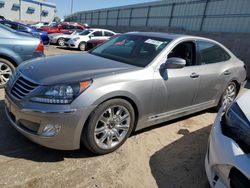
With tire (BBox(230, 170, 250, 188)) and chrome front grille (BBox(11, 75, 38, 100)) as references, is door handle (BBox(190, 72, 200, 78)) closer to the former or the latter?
tire (BBox(230, 170, 250, 188))

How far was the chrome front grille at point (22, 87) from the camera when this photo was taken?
2.88m

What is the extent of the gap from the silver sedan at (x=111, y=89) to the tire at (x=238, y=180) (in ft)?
4.79

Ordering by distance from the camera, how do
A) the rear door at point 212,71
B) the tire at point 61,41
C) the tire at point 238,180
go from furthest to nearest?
the tire at point 61,41 → the rear door at point 212,71 → the tire at point 238,180

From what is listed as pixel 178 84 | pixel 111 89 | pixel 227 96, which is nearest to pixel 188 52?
pixel 178 84

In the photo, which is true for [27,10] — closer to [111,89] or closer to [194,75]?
[194,75]

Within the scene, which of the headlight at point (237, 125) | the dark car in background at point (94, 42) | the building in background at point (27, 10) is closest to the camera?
the headlight at point (237, 125)

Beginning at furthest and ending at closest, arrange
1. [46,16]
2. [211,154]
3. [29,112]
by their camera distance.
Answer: [46,16] < [29,112] < [211,154]

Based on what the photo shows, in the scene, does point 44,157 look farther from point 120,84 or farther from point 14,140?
point 120,84

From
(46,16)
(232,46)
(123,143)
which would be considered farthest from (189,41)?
(46,16)

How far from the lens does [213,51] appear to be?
15.4 feet

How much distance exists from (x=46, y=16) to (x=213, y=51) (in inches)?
2267

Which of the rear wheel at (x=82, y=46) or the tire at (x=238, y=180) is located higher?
the tire at (x=238, y=180)

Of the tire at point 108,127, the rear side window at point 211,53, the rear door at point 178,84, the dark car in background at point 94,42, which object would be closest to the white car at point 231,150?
the rear door at point 178,84

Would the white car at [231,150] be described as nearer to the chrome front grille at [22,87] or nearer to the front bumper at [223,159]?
the front bumper at [223,159]
